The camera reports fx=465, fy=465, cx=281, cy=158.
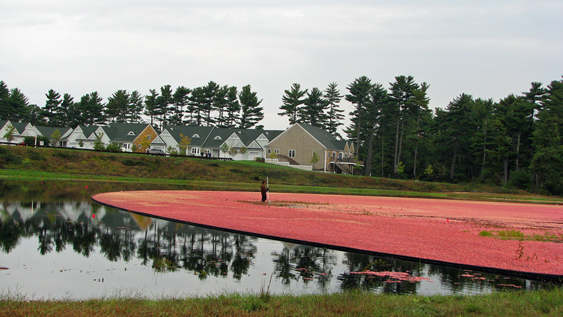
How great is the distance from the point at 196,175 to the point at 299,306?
59.1 m

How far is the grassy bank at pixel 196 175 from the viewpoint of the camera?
5528 cm

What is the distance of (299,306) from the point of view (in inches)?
329

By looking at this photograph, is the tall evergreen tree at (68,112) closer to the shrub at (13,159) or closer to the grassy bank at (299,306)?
the shrub at (13,159)

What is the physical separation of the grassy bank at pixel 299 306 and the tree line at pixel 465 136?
70818 millimetres

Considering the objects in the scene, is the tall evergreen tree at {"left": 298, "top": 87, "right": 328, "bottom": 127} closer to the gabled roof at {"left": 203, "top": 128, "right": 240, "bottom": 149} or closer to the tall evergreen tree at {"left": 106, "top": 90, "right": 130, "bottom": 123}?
the gabled roof at {"left": 203, "top": 128, "right": 240, "bottom": 149}

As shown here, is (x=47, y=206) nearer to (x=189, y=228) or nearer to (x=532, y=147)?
(x=189, y=228)

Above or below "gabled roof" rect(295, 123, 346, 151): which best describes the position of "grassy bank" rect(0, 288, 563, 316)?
below

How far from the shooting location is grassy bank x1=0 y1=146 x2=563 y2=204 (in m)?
55.3

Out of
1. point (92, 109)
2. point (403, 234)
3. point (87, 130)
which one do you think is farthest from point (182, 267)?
point (92, 109)

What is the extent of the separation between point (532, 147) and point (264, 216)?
7441 cm

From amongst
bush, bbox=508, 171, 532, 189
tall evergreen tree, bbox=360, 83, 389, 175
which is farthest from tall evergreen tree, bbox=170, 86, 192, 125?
bush, bbox=508, 171, 532, 189

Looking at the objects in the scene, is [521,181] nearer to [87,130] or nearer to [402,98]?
[402,98]

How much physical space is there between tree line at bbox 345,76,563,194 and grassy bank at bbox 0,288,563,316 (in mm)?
70818

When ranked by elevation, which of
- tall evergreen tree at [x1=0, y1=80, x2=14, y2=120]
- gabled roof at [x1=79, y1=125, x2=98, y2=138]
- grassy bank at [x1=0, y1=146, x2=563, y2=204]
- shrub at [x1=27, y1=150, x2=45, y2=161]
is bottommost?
grassy bank at [x1=0, y1=146, x2=563, y2=204]
